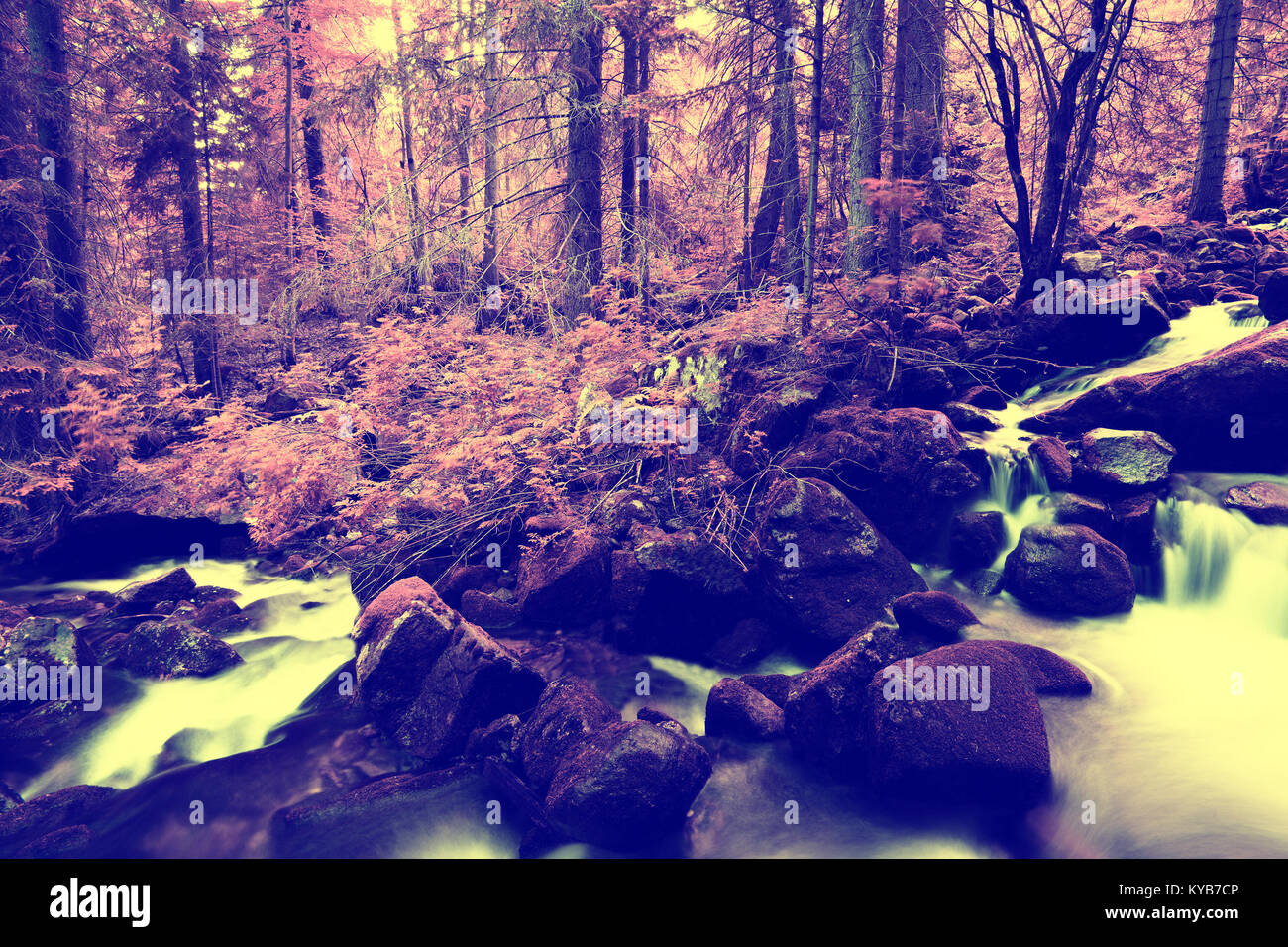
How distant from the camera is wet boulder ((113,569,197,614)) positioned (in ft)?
31.2

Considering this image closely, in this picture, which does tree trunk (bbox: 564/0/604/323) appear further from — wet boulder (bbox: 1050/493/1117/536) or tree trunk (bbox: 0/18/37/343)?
tree trunk (bbox: 0/18/37/343)

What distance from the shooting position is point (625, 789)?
5.60 metres

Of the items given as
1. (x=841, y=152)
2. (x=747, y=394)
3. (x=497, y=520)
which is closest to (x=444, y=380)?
(x=497, y=520)

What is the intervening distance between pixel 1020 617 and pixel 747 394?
4.73m

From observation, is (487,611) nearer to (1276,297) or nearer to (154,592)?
(154,592)

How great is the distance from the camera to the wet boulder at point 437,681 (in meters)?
6.84

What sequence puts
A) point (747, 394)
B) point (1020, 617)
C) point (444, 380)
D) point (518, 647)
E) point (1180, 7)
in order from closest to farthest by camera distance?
point (1020, 617)
point (518, 647)
point (747, 394)
point (444, 380)
point (1180, 7)

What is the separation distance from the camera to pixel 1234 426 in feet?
27.3

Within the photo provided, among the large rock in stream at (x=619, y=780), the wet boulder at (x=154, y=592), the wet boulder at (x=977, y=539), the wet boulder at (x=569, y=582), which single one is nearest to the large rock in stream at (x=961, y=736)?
the large rock in stream at (x=619, y=780)

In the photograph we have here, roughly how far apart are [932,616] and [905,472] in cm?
220

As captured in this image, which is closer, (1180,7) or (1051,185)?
(1051,185)

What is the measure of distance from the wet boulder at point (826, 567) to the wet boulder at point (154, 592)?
8.06 m

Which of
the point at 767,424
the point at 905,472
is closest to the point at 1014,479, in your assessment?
the point at 905,472

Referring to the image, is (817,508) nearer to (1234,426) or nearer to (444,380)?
(1234,426)
